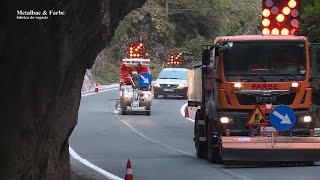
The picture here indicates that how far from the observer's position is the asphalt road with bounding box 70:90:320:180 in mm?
14305

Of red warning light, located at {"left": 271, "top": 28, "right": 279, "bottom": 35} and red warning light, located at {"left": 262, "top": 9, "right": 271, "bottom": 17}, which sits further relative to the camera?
red warning light, located at {"left": 271, "top": 28, "right": 279, "bottom": 35}

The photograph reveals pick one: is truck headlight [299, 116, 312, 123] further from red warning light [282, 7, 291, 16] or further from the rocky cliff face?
the rocky cliff face

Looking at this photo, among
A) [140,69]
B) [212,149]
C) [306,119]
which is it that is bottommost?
[212,149]

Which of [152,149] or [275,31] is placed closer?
[275,31]

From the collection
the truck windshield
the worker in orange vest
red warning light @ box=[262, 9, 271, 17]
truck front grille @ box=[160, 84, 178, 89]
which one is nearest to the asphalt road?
the truck windshield

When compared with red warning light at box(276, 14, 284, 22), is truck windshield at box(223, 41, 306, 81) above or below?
below

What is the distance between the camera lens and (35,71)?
8.82 meters

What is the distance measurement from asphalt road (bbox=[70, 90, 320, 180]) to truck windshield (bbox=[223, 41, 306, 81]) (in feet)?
6.48

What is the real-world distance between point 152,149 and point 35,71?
464 inches

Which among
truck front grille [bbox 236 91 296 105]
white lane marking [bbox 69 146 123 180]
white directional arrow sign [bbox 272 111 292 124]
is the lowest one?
white lane marking [bbox 69 146 123 180]

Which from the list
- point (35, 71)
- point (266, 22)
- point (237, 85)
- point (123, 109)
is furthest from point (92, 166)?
point (123, 109)

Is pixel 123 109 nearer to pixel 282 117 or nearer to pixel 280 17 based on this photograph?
pixel 282 117

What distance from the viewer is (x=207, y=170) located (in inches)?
595

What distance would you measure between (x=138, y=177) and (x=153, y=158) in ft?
12.4
